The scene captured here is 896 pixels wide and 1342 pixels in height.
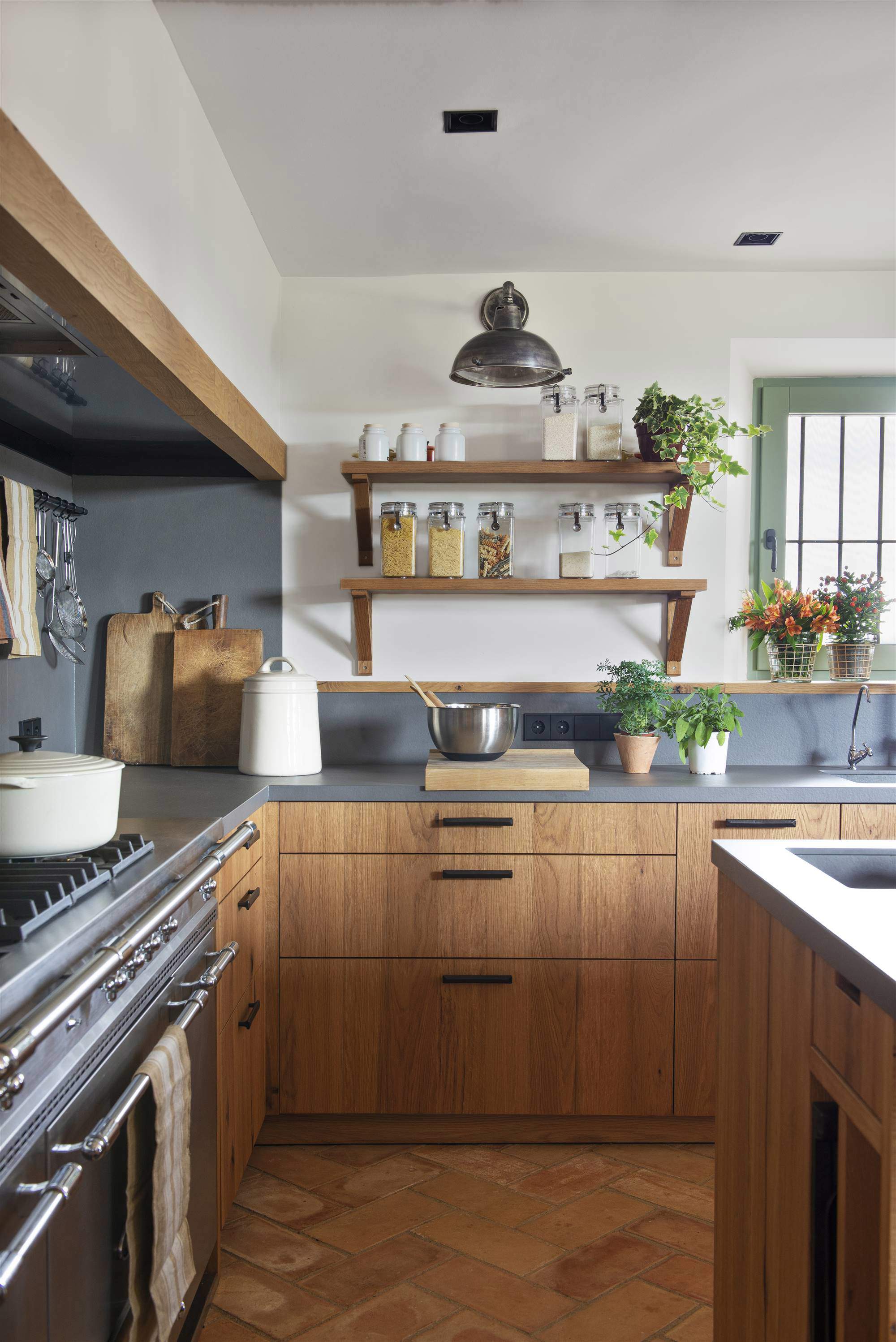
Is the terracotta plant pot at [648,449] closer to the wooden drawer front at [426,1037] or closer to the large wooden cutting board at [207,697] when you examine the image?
the large wooden cutting board at [207,697]

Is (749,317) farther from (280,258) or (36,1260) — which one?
(36,1260)

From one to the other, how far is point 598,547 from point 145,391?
146cm

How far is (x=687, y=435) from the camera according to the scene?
8.82 feet

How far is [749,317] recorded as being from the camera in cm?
297

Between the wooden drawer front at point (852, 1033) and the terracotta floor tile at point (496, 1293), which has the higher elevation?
the wooden drawer front at point (852, 1033)

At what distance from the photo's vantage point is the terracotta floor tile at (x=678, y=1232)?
1.97 m

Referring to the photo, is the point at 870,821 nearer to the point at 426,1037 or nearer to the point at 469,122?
the point at 426,1037

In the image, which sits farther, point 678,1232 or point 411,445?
point 411,445

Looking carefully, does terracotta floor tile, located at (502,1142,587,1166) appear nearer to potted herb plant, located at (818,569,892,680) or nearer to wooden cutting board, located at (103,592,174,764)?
wooden cutting board, located at (103,592,174,764)

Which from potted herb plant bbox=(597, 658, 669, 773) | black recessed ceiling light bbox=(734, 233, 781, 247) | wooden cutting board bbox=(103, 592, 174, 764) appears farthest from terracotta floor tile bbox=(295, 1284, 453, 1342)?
black recessed ceiling light bbox=(734, 233, 781, 247)

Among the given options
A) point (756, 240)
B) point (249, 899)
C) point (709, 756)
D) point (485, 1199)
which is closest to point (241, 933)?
point (249, 899)

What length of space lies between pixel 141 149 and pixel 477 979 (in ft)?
6.42

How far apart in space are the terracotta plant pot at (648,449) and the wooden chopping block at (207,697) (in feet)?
4.44

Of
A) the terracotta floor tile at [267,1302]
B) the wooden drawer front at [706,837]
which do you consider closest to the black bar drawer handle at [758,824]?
the wooden drawer front at [706,837]
